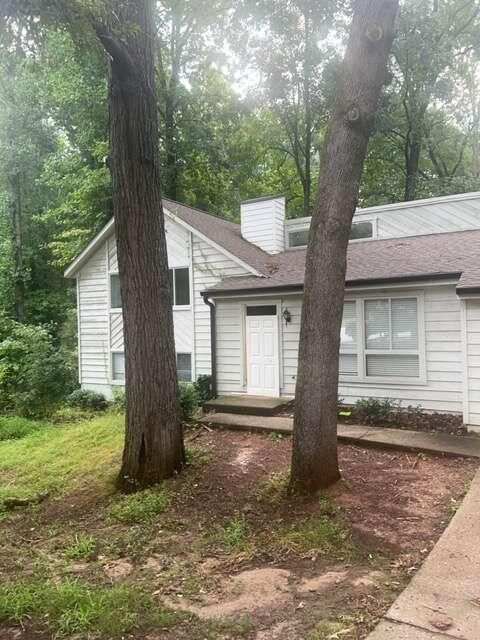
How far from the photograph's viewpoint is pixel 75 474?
6645 mm

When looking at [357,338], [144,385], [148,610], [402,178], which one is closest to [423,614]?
[148,610]

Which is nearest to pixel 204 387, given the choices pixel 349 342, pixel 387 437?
pixel 349 342

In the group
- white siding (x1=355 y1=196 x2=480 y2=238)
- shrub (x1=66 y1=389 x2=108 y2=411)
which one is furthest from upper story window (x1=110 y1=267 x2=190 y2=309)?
white siding (x1=355 y1=196 x2=480 y2=238)

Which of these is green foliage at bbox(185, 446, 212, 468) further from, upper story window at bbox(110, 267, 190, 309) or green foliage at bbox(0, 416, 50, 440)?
→ upper story window at bbox(110, 267, 190, 309)

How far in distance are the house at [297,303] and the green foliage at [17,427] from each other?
108 inches

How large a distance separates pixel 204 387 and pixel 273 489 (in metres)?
5.87

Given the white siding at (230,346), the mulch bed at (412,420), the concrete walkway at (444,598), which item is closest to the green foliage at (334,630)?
the concrete walkway at (444,598)

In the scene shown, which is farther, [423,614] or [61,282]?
[61,282]

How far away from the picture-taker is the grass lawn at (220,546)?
9.34 ft

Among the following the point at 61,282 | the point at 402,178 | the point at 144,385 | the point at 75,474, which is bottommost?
the point at 75,474

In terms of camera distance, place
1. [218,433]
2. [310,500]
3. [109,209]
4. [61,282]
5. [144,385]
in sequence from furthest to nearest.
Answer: [61,282], [109,209], [218,433], [144,385], [310,500]

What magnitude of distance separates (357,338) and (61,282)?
63.0ft

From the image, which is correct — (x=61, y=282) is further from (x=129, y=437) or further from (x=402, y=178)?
(x=129, y=437)

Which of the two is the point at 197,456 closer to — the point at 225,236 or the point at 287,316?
the point at 287,316
